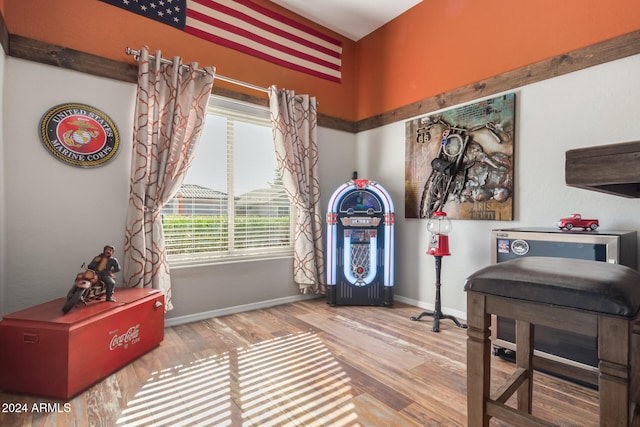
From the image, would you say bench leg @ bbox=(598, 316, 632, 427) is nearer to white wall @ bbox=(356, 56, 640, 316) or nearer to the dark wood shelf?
the dark wood shelf

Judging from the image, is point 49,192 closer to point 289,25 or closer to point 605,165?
point 289,25

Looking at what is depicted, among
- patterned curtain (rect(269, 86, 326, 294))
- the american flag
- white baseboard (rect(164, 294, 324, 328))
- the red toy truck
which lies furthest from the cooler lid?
the red toy truck

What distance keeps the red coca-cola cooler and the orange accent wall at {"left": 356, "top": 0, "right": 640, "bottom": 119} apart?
3445 mm

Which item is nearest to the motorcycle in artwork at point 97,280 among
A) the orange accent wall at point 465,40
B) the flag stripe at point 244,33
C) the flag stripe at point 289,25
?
Result: the flag stripe at point 244,33

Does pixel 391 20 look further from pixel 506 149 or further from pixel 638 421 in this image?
pixel 638 421

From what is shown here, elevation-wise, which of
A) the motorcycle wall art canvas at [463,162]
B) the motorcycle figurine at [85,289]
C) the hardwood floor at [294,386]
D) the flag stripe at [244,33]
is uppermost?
the flag stripe at [244,33]

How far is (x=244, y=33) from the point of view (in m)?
3.13

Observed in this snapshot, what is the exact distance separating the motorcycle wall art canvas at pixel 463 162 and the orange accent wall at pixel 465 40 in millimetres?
344

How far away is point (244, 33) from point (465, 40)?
7.25 feet

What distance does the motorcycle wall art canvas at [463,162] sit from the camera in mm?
2602

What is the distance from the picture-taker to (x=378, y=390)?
173cm

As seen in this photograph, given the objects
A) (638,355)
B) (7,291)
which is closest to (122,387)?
(7,291)

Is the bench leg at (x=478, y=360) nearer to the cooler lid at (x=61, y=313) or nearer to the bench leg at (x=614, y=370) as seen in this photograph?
the bench leg at (x=614, y=370)

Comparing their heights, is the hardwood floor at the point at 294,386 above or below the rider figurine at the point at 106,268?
below
